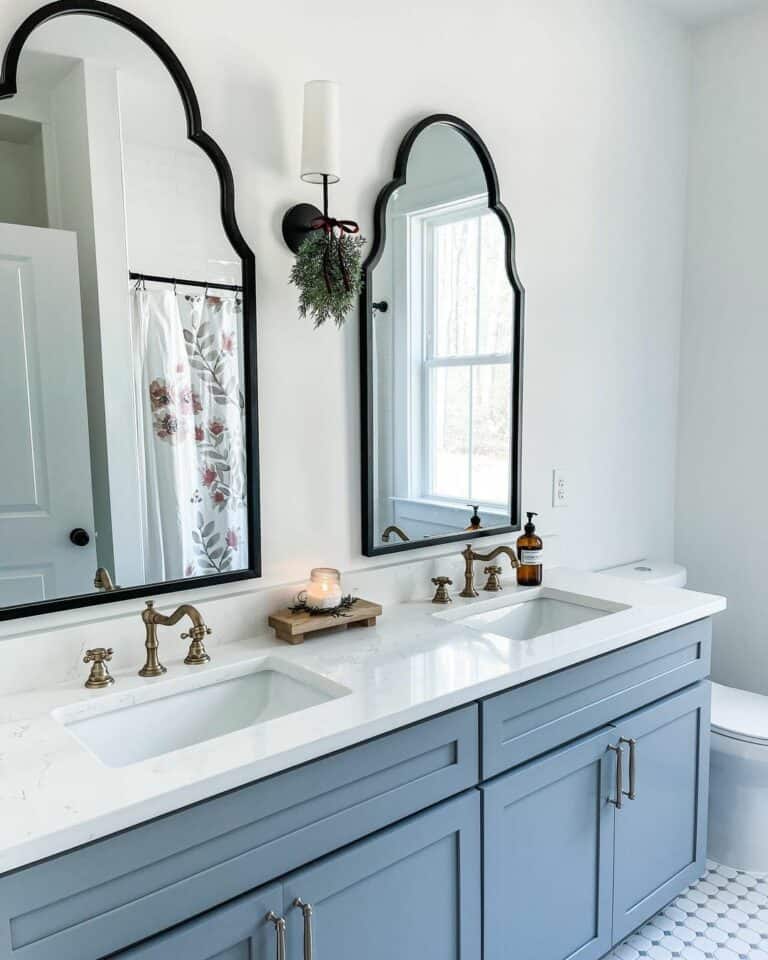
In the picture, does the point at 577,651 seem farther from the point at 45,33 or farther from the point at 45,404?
the point at 45,33

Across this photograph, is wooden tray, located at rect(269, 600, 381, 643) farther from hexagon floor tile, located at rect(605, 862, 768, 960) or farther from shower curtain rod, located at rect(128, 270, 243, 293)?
hexagon floor tile, located at rect(605, 862, 768, 960)

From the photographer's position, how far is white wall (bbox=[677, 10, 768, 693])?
2736 mm

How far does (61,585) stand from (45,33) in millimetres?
1041

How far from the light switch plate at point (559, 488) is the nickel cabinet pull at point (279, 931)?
1.62 metres

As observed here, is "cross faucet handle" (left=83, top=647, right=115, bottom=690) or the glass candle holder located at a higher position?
the glass candle holder

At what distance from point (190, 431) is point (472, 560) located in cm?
89

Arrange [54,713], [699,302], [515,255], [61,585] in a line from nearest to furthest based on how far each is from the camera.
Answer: [54,713] < [61,585] < [515,255] < [699,302]

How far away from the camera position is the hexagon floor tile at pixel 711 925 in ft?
6.53

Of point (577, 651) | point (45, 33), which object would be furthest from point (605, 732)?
point (45, 33)

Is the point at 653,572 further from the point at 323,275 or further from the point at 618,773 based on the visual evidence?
the point at 323,275

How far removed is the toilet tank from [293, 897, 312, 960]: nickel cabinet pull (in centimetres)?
167

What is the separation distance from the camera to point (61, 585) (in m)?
1.51

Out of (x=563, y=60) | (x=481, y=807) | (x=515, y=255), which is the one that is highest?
(x=563, y=60)

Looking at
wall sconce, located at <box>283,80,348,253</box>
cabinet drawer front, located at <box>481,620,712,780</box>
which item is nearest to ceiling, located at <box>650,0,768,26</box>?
wall sconce, located at <box>283,80,348,253</box>
